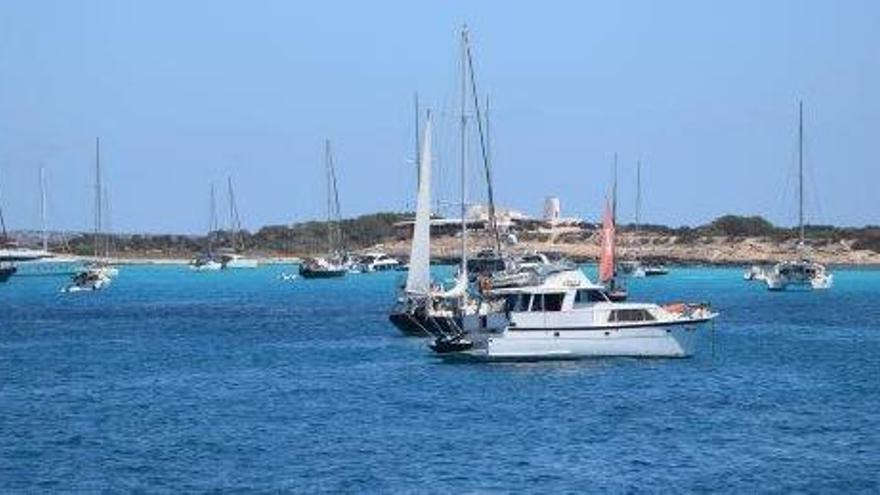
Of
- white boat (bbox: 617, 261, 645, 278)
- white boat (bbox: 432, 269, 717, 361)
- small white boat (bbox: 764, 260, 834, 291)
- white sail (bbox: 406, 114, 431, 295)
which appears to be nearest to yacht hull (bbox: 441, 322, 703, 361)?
white boat (bbox: 432, 269, 717, 361)

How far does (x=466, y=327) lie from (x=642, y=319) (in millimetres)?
7271

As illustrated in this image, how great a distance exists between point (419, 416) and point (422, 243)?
28553mm

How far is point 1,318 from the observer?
111562 mm

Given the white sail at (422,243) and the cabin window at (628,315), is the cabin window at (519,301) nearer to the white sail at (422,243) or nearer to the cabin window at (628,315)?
the cabin window at (628,315)

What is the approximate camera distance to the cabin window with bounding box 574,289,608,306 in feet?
204

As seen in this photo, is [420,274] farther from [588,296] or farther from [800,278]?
[800,278]

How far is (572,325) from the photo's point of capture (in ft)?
204

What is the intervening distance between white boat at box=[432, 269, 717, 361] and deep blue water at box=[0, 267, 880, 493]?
691 millimetres

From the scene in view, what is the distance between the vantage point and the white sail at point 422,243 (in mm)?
77312

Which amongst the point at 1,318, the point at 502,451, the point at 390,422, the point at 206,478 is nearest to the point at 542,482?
the point at 502,451

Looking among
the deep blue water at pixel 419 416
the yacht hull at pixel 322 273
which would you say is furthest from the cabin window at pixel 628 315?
the yacht hull at pixel 322 273

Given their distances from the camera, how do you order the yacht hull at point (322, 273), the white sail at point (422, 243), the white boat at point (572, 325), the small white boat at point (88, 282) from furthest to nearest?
the yacht hull at point (322, 273) → the small white boat at point (88, 282) → the white sail at point (422, 243) → the white boat at point (572, 325)

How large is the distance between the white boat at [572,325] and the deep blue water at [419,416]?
69 centimetres

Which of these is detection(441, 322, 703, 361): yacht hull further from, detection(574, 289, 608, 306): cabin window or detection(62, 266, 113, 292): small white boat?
detection(62, 266, 113, 292): small white boat
